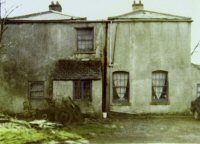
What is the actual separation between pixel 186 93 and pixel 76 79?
24.5 ft

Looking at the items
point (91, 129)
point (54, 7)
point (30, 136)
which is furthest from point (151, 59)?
point (30, 136)

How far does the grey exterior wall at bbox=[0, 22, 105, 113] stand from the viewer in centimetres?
2389

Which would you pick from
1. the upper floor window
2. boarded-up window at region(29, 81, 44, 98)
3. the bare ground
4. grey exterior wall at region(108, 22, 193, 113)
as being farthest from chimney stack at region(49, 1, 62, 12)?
the bare ground

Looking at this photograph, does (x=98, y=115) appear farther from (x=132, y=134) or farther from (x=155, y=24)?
(x=155, y=24)

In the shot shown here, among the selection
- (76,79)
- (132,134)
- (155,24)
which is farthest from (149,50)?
(132,134)

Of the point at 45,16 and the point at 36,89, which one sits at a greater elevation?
the point at 45,16

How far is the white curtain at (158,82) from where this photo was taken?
78.4 feet

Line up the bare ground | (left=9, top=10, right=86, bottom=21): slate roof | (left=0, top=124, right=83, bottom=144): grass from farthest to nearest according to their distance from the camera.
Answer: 1. (left=9, top=10, right=86, bottom=21): slate roof
2. the bare ground
3. (left=0, top=124, right=83, bottom=144): grass

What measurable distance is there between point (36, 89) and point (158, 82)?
8.18 m

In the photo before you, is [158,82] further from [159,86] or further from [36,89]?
[36,89]

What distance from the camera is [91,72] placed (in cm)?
2292

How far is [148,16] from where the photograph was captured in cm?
2438

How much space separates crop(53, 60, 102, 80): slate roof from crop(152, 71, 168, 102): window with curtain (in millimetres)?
3898

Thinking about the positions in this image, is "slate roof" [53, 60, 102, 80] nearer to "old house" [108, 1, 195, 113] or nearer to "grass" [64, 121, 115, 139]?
"old house" [108, 1, 195, 113]
